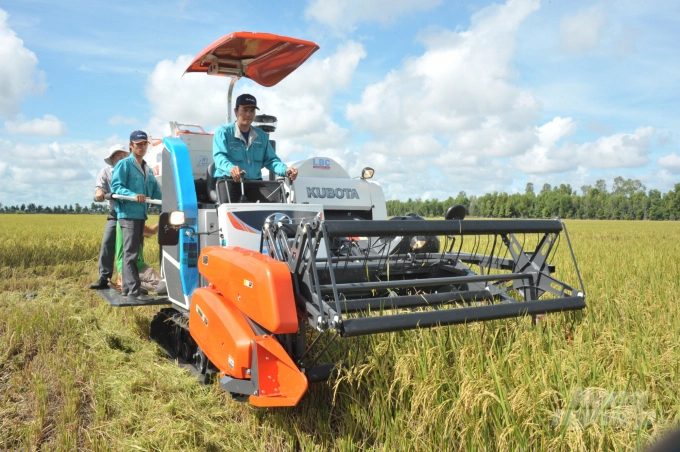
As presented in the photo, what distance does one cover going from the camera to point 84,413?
3.57 m

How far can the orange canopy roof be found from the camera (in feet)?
16.3

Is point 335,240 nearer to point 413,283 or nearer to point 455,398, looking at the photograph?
point 413,283

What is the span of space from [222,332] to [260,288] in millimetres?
501

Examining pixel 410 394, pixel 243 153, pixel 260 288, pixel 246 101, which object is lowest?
pixel 410 394

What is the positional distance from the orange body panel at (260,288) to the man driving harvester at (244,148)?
155 cm

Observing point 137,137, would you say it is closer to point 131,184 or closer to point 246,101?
point 131,184

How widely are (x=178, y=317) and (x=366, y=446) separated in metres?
2.18

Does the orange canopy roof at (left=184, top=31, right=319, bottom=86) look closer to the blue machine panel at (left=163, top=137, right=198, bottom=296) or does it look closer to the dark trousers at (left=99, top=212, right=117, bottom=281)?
the blue machine panel at (left=163, top=137, right=198, bottom=296)

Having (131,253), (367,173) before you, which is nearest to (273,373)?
(131,253)

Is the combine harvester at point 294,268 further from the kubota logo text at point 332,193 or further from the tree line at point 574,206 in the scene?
the tree line at point 574,206

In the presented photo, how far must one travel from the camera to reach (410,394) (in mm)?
2869

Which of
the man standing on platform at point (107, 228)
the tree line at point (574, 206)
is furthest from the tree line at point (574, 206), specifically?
the man standing on platform at point (107, 228)

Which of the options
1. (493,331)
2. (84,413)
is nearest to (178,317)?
(84,413)

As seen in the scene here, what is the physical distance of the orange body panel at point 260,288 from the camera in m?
2.68
